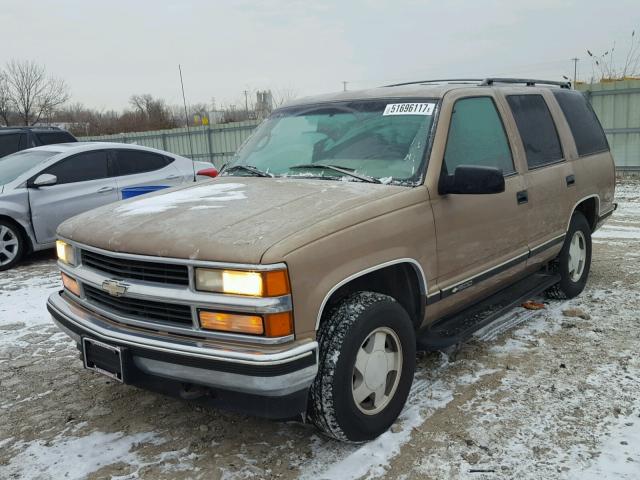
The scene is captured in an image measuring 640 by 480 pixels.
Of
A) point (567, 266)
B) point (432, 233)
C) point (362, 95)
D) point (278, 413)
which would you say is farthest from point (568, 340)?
point (278, 413)

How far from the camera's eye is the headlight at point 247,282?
2.49 metres

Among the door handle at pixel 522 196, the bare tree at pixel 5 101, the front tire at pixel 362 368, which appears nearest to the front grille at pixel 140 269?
the front tire at pixel 362 368

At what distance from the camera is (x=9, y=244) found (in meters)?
7.46

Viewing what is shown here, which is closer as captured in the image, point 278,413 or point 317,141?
point 278,413

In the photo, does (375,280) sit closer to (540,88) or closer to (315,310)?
(315,310)

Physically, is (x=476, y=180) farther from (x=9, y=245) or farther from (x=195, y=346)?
(x=9, y=245)

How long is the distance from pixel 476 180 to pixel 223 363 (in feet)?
5.58

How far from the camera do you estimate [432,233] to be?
334 cm

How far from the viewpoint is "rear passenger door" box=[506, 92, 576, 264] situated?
4330 millimetres

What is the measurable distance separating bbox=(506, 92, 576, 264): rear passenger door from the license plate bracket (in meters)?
2.95

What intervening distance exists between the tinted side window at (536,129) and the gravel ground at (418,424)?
136 cm

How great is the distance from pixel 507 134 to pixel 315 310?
7.57 ft

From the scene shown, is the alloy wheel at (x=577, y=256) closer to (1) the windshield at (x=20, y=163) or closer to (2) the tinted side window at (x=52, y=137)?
(1) the windshield at (x=20, y=163)

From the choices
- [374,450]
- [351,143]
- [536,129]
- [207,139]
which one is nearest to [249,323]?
[374,450]
